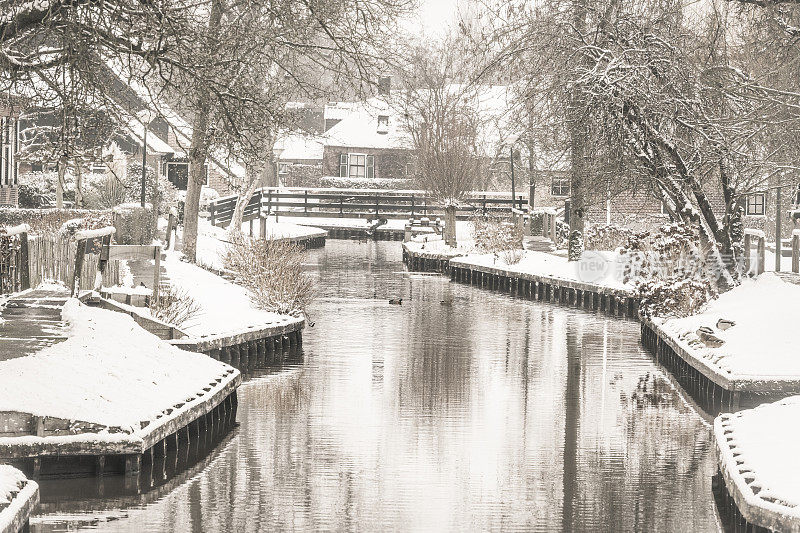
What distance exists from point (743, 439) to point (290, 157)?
66.2 m

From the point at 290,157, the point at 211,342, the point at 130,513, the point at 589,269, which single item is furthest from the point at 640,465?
the point at 290,157

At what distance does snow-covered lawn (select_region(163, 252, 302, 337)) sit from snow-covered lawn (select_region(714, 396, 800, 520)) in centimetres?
876

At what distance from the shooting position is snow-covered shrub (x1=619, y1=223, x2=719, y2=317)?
22125mm

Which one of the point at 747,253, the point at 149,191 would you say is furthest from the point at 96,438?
the point at 149,191

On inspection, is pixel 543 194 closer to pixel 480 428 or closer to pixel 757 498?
pixel 480 428

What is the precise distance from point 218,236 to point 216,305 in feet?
66.4

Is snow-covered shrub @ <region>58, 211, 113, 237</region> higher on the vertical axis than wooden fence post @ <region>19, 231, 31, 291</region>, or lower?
higher

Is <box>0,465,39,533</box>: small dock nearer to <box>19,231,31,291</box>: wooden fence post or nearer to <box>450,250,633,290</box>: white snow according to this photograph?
<box>19,231,31,291</box>: wooden fence post

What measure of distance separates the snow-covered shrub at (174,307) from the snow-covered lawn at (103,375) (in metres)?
3.59

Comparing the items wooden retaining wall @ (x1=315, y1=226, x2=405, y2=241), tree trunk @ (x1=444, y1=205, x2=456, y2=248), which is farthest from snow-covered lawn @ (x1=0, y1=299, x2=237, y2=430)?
wooden retaining wall @ (x1=315, y1=226, x2=405, y2=241)

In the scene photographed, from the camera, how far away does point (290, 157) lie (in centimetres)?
7650

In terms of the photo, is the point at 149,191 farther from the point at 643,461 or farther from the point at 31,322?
the point at 643,461

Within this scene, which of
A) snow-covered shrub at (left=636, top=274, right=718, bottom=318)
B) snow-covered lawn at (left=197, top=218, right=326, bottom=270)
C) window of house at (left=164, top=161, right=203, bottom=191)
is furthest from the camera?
window of house at (left=164, top=161, right=203, bottom=191)

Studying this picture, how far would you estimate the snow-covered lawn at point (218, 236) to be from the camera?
31.5m
